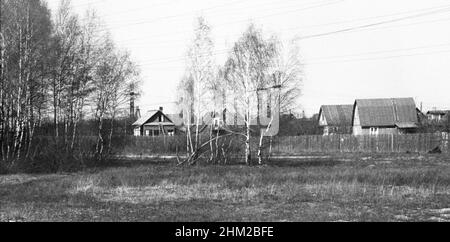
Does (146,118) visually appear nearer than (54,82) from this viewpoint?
No

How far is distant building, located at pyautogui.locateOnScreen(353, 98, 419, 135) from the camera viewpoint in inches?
2945

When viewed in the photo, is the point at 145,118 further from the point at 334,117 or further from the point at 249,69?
the point at 249,69

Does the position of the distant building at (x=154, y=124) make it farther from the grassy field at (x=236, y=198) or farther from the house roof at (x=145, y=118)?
the grassy field at (x=236, y=198)

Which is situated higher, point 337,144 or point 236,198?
point 337,144

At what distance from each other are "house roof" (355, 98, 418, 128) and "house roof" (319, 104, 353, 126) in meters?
9.03

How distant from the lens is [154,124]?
315 ft

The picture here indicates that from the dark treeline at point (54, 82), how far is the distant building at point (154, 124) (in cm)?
5385

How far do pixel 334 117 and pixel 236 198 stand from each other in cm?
7464

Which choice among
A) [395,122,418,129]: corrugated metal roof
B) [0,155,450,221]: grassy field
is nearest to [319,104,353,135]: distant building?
[395,122,418,129]: corrugated metal roof

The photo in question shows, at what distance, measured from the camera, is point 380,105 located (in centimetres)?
7662

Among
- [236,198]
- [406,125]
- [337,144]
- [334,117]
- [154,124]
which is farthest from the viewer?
[154,124]

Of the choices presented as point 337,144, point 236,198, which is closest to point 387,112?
point 337,144

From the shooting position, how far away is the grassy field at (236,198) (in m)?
11.7

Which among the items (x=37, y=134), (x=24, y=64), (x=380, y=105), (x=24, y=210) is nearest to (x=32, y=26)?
(x=24, y=64)
